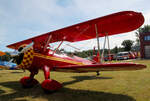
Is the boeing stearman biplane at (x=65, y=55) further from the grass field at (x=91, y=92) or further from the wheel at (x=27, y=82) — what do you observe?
the grass field at (x=91, y=92)

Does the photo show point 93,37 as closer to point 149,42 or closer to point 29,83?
point 29,83

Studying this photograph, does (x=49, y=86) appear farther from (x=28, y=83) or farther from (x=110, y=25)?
(x=110, y=25)

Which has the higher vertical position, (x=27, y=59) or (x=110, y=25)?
(x=110, y=25)

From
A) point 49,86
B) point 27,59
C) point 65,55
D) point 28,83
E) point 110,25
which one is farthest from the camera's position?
point 65,55

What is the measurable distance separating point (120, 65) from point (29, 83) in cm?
431

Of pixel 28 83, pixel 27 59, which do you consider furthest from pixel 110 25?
pixel 28 83

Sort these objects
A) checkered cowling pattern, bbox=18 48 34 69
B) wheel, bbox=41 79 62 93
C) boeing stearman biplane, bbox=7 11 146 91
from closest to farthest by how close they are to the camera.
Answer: boeing stearman biplane, bbox=7 11 146 91, wheel, bbox=41 79 62 93, checkered cowling pattern, bbox=18 48 34 69

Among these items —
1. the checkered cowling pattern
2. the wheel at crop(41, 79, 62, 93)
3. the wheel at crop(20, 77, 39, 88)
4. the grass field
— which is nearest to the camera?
the grass field

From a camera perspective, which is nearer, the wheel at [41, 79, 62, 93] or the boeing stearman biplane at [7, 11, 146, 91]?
the boeing stearman biplane at [7, 11, 146, 91]

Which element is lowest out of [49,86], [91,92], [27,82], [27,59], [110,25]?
[91,92]

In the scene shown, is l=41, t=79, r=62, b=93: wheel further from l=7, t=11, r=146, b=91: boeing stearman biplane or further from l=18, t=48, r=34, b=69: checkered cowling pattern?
l=18, t=48, r=34, b=69: checkered cowling pattern

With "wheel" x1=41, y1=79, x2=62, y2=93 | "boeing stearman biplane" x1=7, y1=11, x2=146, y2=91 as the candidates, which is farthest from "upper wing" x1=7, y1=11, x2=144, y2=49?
"wheel" x1=41, y1=79, x2=62, y2=93

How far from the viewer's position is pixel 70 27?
4.98 m

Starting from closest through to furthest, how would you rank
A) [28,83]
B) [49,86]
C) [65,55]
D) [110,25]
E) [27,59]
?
[49,86] → [27,59] → [110,25] → [28,83] → [65,55]
